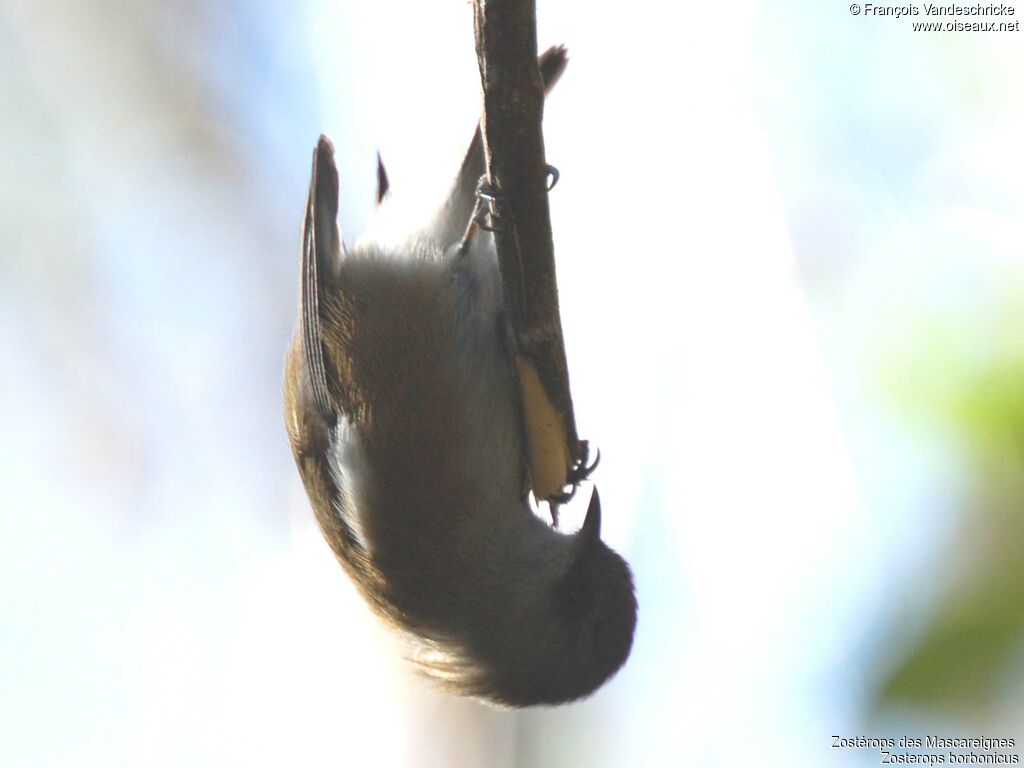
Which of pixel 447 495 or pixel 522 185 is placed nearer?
pixel 522 185

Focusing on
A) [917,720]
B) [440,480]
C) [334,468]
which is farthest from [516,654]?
[917,720]

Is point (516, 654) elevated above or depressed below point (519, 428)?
below

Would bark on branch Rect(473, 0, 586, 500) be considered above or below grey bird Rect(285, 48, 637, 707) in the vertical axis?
above

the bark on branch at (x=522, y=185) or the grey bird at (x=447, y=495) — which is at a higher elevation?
the bark on branch at (x=522, y=185)

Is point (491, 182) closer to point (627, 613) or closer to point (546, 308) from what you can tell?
point (546, 308)

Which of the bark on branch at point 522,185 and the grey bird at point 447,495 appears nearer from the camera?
the bark on branch at point 522,185

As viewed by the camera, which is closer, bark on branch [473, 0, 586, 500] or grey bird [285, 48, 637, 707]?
bark on branch [473, 0, 586, 500]

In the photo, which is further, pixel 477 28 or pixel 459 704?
pixel 459 704

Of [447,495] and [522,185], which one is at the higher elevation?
[522,185]
